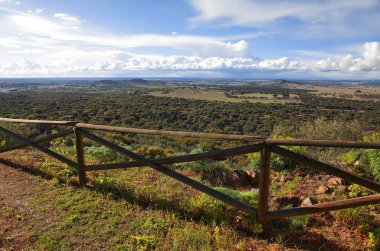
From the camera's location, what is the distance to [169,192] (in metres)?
4.95

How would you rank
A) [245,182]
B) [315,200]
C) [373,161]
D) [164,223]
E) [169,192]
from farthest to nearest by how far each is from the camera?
[245,182], [373,161], [169,192], [315,200], [164,223]

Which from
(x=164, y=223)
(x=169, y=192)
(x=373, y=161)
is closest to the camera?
(x=164, y=223)

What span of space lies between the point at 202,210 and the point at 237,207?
2.04 ft

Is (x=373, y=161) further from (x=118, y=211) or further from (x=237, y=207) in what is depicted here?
(x=118, y=211)

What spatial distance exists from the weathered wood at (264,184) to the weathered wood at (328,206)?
0.09 metres

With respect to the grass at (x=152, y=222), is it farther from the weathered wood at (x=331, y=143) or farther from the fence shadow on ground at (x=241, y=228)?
the weathered wood at (x=331, y=143)

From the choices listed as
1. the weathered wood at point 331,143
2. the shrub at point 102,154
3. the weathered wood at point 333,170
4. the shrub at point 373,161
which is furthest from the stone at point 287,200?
the shrub at point 102,154

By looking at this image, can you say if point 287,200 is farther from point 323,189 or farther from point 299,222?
point 323,189

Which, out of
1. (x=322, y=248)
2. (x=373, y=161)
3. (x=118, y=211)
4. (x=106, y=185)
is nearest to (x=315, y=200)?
(x=322, y=248)

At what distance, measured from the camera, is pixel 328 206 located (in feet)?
11.5

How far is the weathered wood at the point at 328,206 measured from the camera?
3.37m

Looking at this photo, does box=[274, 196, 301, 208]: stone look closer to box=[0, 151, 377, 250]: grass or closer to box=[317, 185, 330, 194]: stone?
box=[0, 151, 377, 250]: grass

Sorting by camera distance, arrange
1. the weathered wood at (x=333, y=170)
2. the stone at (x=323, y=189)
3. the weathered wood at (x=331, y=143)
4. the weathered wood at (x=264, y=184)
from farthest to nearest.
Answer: the stone at (x=323, y=189) < the weathered wood at (x=264, y=184) < the weathered wood at (x=333, y=170) < the weathered wood at (x=331, y=143)

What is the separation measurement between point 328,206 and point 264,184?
813mm
